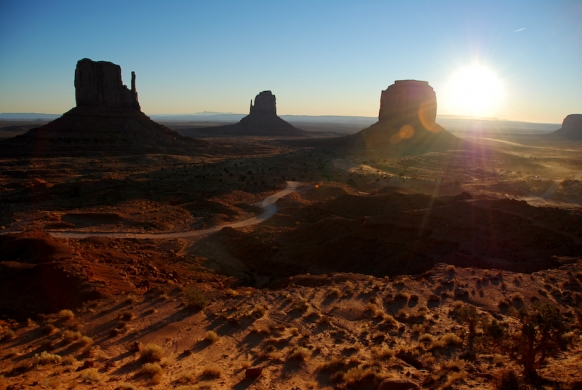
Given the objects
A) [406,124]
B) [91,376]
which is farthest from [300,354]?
[406,124]

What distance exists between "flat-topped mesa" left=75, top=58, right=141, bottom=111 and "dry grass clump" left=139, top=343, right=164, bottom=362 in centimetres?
8886

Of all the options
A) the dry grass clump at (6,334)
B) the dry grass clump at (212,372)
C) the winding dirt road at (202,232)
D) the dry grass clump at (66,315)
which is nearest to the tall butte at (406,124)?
the winding dirt road at (202,232)

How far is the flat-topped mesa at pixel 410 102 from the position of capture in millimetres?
98250

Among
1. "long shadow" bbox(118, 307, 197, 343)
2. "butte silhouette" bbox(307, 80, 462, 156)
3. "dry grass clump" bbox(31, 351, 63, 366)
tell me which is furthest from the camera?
"butte silhouette" bbox(307, 80, 462, 156)

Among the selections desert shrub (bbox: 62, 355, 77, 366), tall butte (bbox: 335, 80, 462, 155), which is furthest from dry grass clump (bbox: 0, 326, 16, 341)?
tall butte (bbox: 335, 80, 462, 155)

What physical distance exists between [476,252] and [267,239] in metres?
12.9

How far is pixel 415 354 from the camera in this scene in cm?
968

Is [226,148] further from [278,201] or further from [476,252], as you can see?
[476,252]

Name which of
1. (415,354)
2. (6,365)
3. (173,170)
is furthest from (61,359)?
(173,170)

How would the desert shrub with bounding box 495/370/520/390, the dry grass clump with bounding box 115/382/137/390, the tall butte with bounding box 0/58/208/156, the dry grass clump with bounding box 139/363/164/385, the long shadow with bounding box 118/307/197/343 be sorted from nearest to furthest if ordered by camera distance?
the desert shrub with bounding box 495/370/520/390, the dry grass clump with bounding box 115/382/137/390, the dry grass clump with bounding box 139/363/164/385, the long shadow with bounding box 118/307/197/343, the tall butte with bounding box 0/58/208/156

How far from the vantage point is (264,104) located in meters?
180

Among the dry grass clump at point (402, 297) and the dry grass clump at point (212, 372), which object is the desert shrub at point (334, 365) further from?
the dry grass clump at point (402, 297)

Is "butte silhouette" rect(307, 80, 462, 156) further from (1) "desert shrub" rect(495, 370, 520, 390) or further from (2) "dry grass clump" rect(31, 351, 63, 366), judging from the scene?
(2) "dry grass clump" rect(31, 351, 63, 366)

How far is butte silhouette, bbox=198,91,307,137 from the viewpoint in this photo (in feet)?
546
